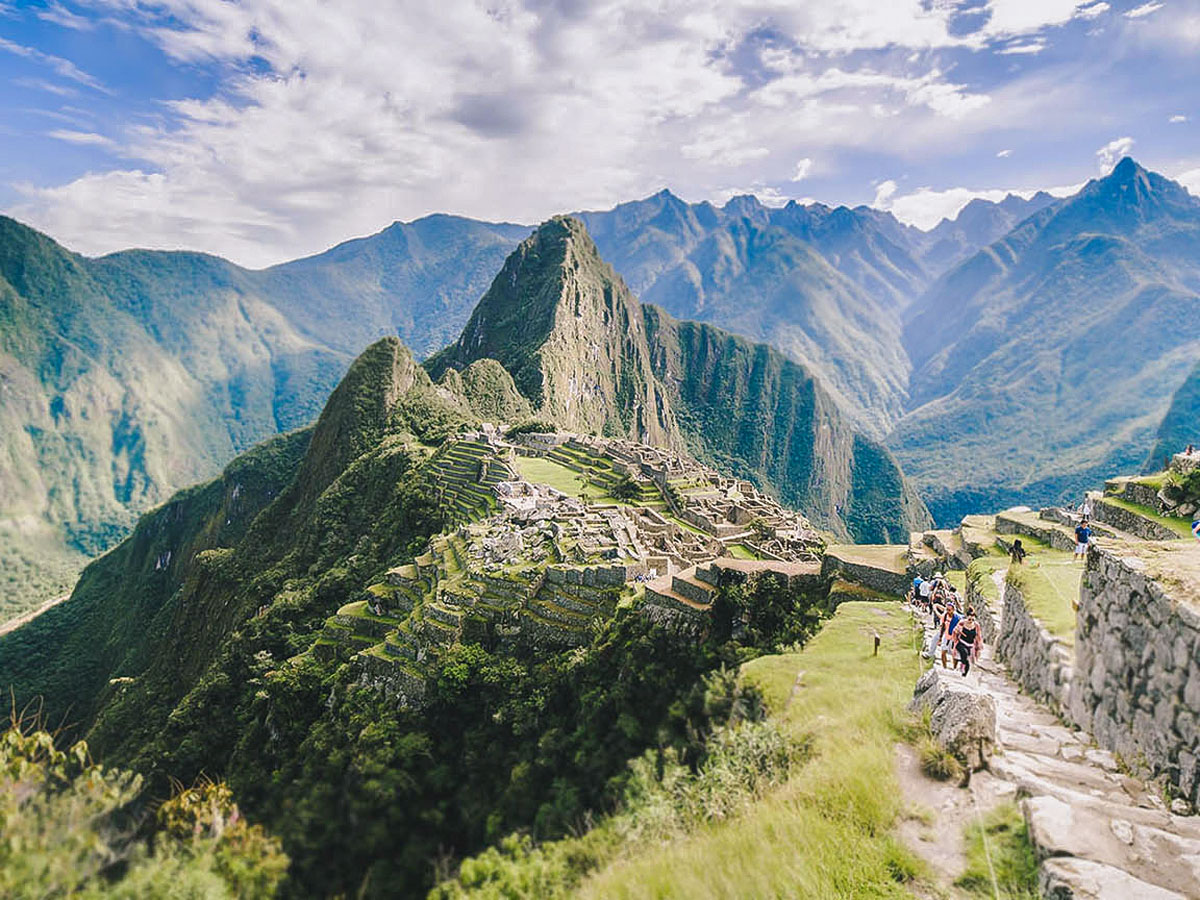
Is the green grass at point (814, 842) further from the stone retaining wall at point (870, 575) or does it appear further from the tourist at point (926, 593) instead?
the stone retaining wall at point (870, 575)

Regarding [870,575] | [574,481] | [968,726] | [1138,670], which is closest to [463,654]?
[870,575]

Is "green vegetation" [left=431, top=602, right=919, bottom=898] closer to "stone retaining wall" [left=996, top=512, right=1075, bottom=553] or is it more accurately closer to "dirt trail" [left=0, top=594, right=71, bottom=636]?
"stone retaining wall" [left=996, top=512, right=1075, bottom=553]

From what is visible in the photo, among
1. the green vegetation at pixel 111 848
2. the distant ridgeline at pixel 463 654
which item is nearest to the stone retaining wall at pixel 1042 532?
the distant ridgeline at pixel 463 654

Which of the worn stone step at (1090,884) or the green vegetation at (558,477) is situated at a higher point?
the worn stone step at (1090,884)

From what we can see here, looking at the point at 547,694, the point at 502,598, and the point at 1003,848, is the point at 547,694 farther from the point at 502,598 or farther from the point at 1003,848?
the point at 1003,848

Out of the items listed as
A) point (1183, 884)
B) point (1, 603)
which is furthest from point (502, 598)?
point (1, 603)

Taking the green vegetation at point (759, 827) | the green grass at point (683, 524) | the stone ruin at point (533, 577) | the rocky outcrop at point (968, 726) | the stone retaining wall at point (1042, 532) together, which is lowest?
the green grass at point (683, 524)

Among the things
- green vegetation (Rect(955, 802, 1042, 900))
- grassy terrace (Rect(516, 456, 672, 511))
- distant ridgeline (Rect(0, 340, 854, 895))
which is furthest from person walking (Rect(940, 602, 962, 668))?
grassy terrace (Rect(516, 456, 672, 511))
